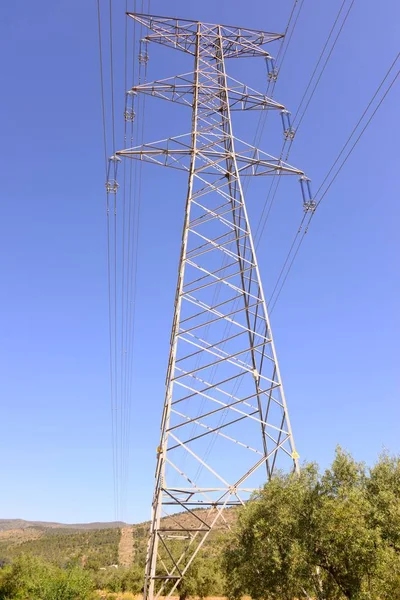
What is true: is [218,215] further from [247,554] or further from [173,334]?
[247,554]

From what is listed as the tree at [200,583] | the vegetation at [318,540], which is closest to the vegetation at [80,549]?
the tree at [200,583]

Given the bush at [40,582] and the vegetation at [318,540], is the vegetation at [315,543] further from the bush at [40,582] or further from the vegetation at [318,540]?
the bush at [40,582]

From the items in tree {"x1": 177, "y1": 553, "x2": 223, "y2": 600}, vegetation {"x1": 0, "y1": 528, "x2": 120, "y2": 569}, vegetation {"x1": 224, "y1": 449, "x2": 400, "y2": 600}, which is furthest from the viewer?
vegetation {"x1": 0, "y1": 528, "x2": 120, "y2": 569}

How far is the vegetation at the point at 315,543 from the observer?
12.2m

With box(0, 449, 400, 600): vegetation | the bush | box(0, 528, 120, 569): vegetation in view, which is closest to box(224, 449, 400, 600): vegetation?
box(0, 449, 400, 600): vegetation

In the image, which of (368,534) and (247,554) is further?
(247,554)

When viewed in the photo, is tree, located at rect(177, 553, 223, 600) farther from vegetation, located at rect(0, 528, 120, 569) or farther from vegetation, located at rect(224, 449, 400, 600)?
vegetation, located at rect(0, 528, 120, 569)

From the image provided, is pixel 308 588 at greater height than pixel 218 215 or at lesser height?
lesser

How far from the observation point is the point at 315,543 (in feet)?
41.5

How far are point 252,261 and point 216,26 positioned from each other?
666 inches

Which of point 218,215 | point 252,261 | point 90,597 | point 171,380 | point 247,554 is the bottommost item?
point 90,597

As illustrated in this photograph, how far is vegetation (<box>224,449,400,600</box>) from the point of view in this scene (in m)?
12.2

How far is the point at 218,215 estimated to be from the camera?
20.9 meters

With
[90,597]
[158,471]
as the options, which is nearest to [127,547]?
[90,597]
